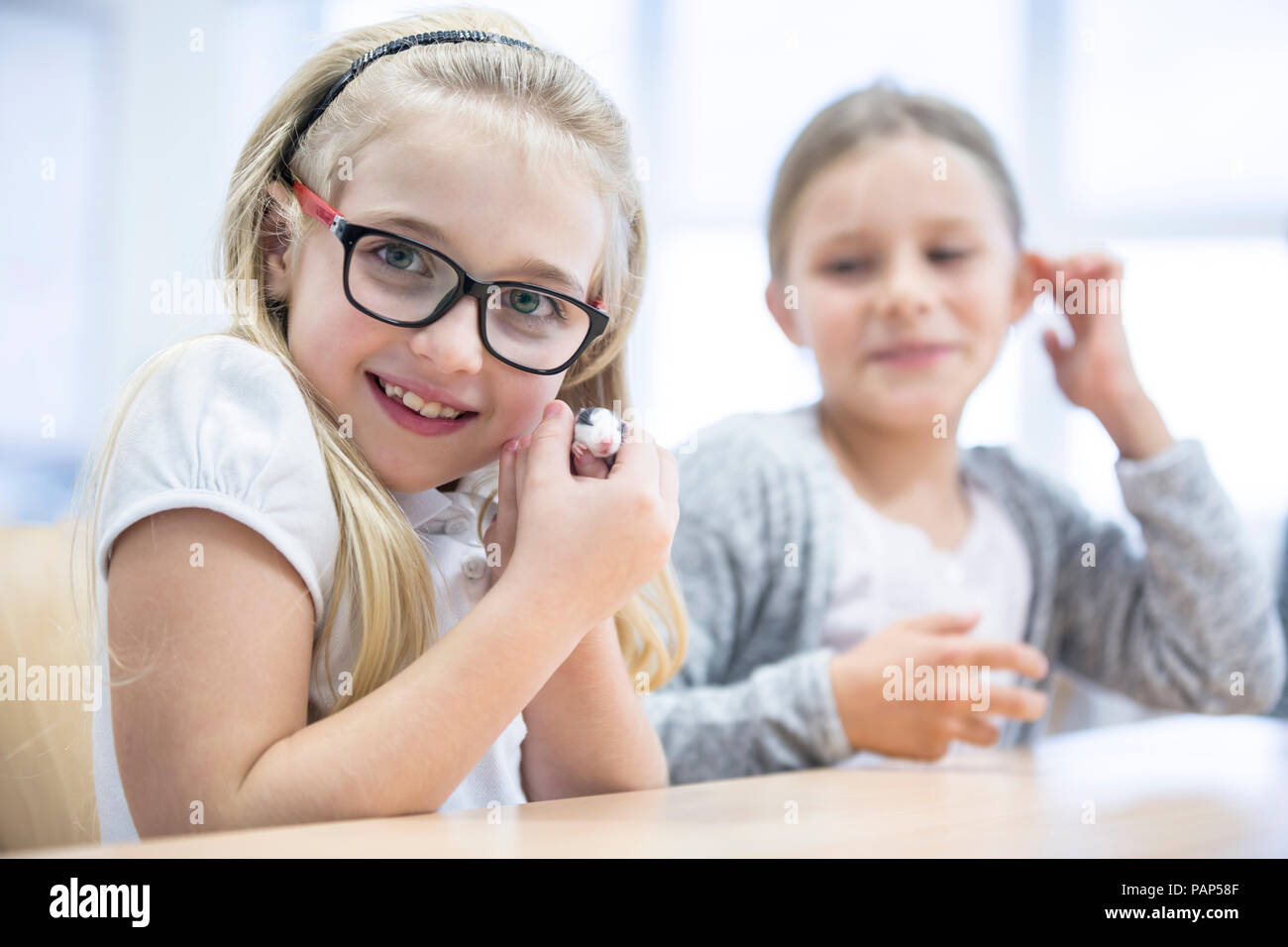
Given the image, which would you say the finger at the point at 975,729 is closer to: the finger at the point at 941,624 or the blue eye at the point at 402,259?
the finger at the point at 941,624

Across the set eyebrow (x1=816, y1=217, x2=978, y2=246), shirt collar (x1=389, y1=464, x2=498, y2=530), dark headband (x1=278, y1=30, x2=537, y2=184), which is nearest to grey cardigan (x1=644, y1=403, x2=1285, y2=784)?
eyebrow (x1=816, y1=217, x2=978, y2=246)

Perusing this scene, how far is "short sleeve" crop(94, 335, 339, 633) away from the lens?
21.5 inches

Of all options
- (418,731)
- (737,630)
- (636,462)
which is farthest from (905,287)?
(418,731)

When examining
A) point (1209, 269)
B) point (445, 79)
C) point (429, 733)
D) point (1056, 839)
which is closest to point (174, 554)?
point (429, 733)

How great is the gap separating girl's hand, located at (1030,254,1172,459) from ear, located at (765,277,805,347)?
0.96 ft

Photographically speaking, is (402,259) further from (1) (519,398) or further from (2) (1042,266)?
(2) (1042,266)

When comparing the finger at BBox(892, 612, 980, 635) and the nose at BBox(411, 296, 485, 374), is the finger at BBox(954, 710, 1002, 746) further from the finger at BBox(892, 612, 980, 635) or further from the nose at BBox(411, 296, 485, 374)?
the nose at BBox(411, 296, 485, 374)

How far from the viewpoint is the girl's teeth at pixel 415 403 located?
645 millimetres

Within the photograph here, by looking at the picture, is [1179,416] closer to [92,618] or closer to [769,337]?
[769,337]

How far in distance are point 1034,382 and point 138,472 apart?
282cm

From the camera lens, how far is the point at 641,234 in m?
0.77

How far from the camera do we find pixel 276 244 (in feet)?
2.23

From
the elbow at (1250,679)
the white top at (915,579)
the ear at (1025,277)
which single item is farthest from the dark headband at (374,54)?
the elbow at (1250,679)

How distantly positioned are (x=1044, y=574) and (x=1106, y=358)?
0.87 ft
